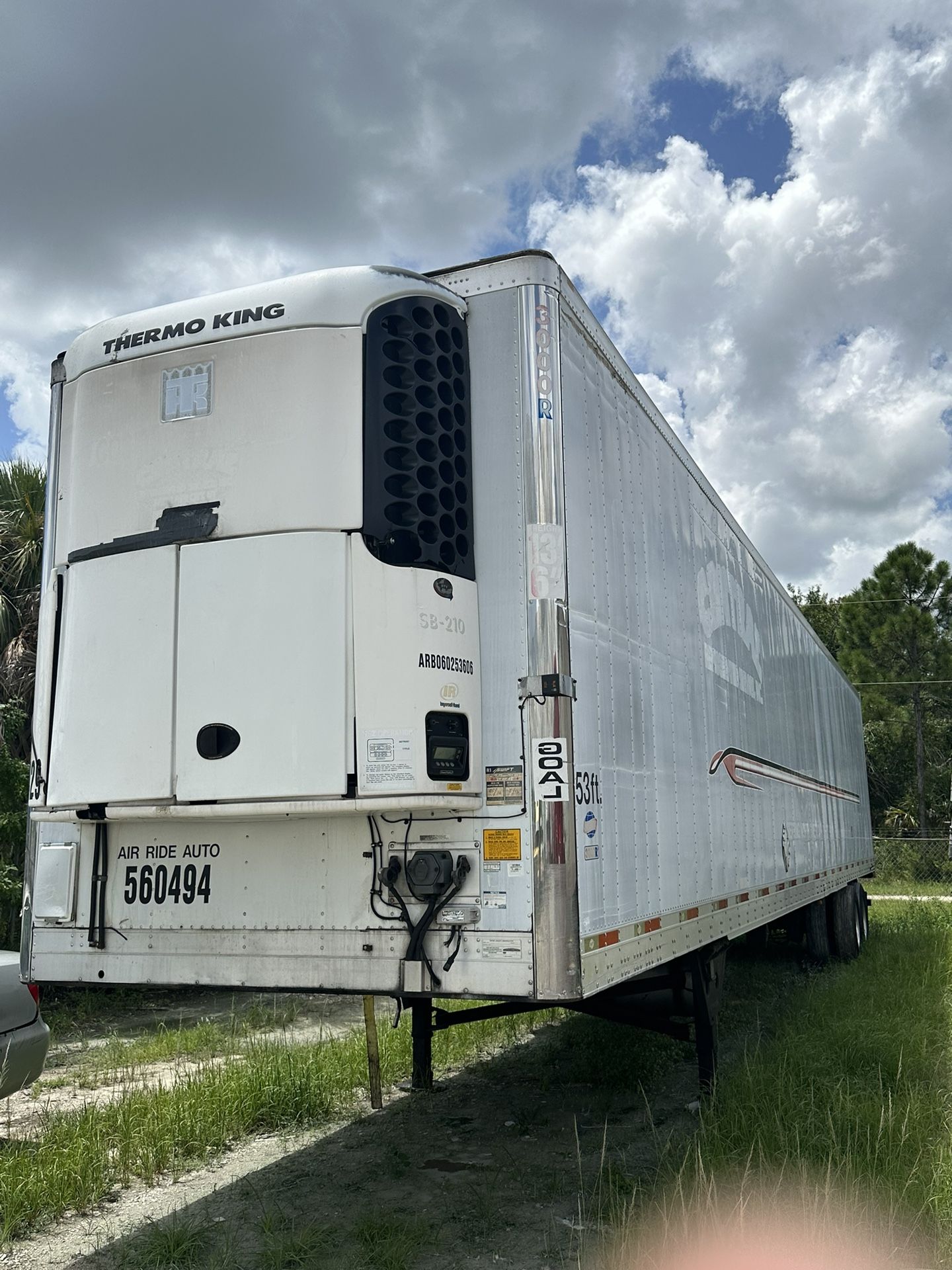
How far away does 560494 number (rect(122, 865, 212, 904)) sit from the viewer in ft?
14.8

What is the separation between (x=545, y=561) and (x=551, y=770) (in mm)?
820

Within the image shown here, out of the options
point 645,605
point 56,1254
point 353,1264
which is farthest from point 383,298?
point 56,1254

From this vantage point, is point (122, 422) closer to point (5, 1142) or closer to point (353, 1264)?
point (353, 1264)

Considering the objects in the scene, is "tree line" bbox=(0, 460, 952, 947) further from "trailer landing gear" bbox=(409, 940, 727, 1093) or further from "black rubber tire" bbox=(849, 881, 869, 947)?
"trailer landing gear" bbox=(409, 940, 727, 1093)

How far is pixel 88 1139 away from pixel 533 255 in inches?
184

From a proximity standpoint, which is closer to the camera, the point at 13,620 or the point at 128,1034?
the point at 128,1034

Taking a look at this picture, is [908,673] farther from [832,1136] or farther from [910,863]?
[832,1136]

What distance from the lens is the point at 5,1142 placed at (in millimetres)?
5812

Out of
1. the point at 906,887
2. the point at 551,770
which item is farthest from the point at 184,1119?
the point at 906,887

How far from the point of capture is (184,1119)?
19.1ft

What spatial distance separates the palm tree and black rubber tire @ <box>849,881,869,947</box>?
31.4ft

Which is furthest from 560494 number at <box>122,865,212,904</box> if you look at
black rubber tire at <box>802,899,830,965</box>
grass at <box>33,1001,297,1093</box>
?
black rubber tire at <box>802,899,830,965</box>

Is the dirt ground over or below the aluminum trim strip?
below

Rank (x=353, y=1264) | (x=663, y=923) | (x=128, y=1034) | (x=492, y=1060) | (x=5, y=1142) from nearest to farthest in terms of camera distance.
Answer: (x=353, y=1264) < (x=663, y=923) < (x=5, y=1142) < (x=492, y=1060) < (x=128, y=1034)
